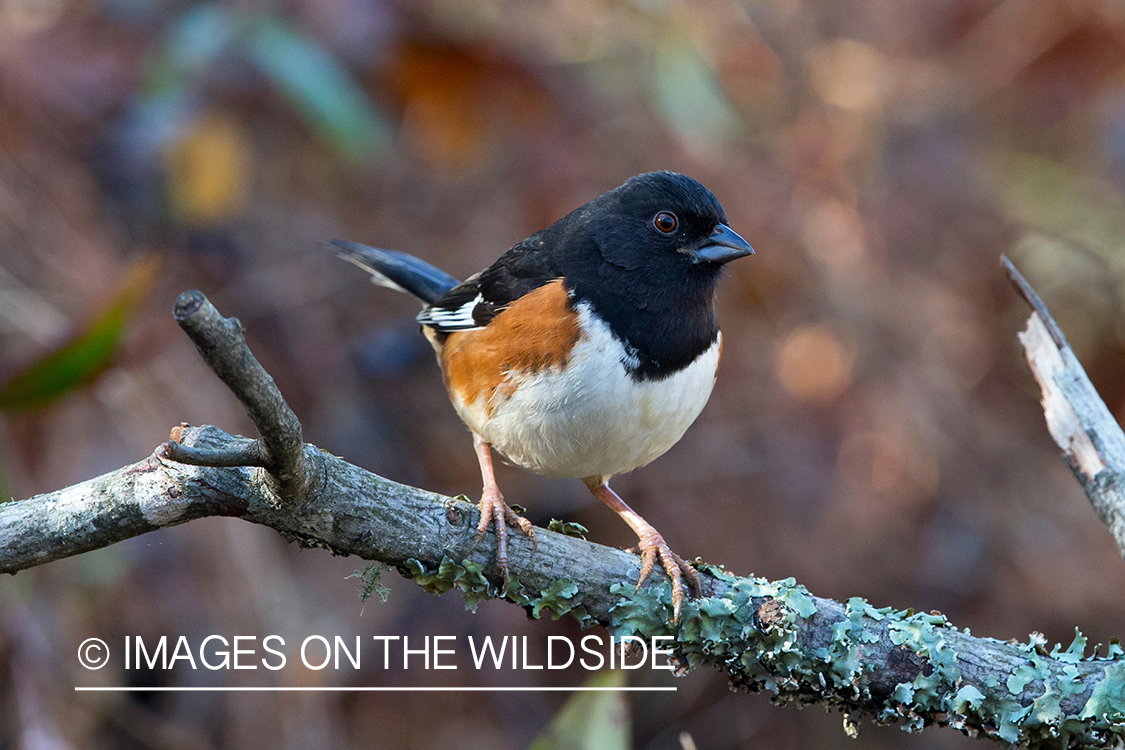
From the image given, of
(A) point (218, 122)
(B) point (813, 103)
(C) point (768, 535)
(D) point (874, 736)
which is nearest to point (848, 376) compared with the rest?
(C) point (768, 535)

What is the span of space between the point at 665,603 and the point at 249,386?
0.88 meters

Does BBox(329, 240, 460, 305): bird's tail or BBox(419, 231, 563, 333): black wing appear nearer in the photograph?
BBox(419, 231, 563, 333): black wing

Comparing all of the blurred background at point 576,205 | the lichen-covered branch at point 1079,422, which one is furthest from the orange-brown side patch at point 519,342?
the blurred background at point 576,205

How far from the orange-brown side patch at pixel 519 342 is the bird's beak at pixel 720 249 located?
0.30 metres

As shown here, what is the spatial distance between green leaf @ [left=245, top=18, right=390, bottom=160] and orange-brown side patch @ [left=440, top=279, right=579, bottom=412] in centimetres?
100

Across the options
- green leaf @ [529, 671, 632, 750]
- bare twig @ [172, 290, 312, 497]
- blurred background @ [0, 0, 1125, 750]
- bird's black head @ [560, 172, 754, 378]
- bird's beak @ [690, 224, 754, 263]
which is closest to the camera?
bare twig @ [172, 290, 312, 497]

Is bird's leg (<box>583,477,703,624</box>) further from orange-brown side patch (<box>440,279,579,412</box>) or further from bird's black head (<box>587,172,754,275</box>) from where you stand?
bird's black head (<box>587,172,754,275</box>)

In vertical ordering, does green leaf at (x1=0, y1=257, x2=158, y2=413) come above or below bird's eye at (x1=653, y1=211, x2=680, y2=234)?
below

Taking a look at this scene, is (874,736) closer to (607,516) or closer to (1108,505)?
(607,516)

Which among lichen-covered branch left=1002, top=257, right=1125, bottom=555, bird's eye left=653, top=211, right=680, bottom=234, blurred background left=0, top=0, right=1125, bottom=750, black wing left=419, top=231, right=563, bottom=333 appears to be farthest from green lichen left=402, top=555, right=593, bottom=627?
blurred background left=0, top=0, right=1125, bottom=750

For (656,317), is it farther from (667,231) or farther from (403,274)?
(403,274)

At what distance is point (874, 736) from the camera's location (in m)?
3.64

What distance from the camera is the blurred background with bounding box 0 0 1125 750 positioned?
119 inches

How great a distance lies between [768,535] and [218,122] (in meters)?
2.46
